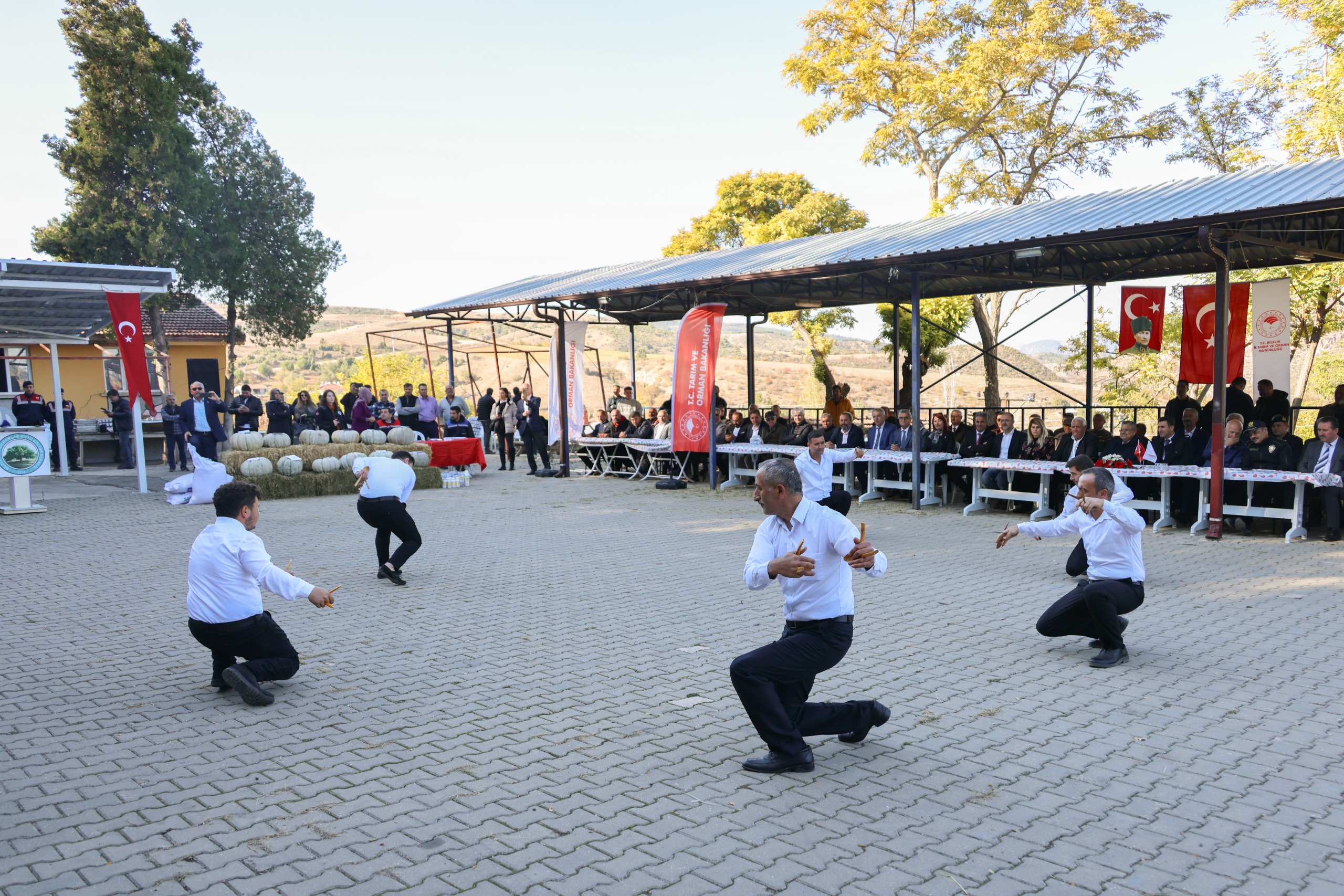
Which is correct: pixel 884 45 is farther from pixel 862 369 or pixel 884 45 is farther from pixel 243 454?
pixel 862 369

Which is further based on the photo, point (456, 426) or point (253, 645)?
point (456, 426)

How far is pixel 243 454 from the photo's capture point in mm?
16344

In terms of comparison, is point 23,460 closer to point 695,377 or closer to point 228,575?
point 695,377

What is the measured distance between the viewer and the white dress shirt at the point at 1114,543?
19.9 feet

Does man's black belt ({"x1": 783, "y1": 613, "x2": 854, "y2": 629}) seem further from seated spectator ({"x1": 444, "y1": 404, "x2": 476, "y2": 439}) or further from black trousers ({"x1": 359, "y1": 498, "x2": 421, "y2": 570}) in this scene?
seated spectator ({"x1": 444, "y1": 404, "x2": 476, "y2": 439})

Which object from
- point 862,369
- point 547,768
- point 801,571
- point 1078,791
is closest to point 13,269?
point 547,768

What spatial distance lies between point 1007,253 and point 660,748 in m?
9.63

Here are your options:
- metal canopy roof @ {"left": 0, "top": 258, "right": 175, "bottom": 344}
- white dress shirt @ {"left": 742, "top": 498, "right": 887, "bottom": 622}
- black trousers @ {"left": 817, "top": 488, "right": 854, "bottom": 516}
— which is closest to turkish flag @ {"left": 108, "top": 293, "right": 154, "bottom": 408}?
metal canopy roof @ {"left": 0, "top": 258, "right": 175, "bottom": 344}

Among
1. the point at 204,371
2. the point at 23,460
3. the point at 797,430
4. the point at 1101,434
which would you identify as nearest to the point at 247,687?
the point at 1101,434

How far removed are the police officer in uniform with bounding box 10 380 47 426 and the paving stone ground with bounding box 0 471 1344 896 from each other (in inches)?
485

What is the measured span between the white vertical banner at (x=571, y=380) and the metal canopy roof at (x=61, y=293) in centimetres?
733

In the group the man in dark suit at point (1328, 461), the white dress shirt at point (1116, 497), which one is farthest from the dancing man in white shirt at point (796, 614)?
the man in dark suit at point (1328, 461)

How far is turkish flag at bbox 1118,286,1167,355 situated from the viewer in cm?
1467

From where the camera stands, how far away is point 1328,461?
33.1 feet
